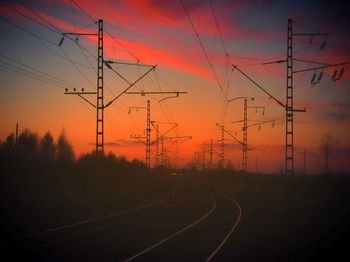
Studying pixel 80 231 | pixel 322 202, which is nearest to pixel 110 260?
pixel 80 231

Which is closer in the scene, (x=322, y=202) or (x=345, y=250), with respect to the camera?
(x=345, y=250)

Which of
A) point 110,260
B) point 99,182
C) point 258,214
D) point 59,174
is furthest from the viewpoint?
point 99,182

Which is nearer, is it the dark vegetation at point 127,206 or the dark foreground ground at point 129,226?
the dark foreground ground at point 129,226

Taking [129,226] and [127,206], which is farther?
[127,206]

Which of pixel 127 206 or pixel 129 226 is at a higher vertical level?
pixel 129 226

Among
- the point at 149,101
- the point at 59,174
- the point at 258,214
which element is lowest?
the point at 258,214

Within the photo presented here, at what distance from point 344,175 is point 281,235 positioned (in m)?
62.3

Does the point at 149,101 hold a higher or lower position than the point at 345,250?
higher

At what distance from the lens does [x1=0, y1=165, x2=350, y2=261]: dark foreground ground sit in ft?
62.6

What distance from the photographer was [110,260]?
55.5 ft

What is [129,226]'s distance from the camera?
28.2 m

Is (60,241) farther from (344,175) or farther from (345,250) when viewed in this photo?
(344,175)

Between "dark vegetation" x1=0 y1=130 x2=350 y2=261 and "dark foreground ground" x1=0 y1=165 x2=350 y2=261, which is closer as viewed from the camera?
"dark foreground ground" x1=0 y1=165 x2=350 y2=261

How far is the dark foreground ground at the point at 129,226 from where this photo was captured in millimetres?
19078
